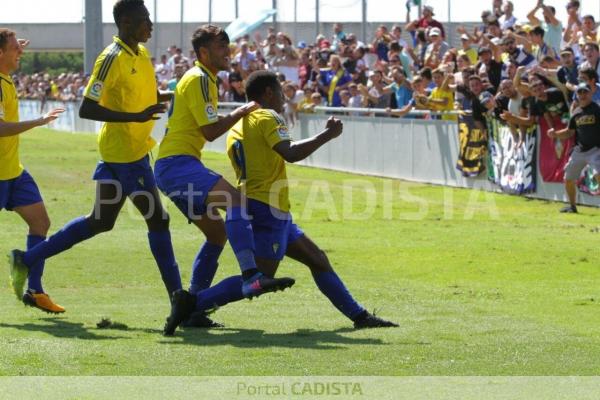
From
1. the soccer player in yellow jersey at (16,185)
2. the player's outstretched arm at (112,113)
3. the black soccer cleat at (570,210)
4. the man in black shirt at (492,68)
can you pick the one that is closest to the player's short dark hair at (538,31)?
the man in black shirt at (492,68)

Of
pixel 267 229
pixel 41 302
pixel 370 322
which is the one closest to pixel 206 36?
pixel 267 229

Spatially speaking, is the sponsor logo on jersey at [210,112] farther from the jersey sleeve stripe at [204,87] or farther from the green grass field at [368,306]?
the green grass field at [368,306]

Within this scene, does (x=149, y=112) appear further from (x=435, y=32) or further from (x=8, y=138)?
(x=435, y=32)

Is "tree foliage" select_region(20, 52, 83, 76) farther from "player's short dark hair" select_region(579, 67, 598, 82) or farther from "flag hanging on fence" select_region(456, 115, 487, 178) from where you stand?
"player's short dark hair" select_region(579, 67, 598, 82)

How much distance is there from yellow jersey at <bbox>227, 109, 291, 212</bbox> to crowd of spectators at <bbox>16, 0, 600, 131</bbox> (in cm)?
590

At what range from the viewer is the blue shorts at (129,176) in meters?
9.36

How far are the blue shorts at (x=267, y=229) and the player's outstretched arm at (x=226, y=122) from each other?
1.68 feet

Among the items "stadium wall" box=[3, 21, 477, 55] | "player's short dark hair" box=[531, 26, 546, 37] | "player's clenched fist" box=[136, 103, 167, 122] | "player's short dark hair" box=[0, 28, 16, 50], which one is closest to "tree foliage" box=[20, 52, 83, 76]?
"stadium wall" box=[3, 21, 477, 55]

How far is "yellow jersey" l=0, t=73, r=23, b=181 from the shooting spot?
971cm

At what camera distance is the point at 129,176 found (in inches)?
369
